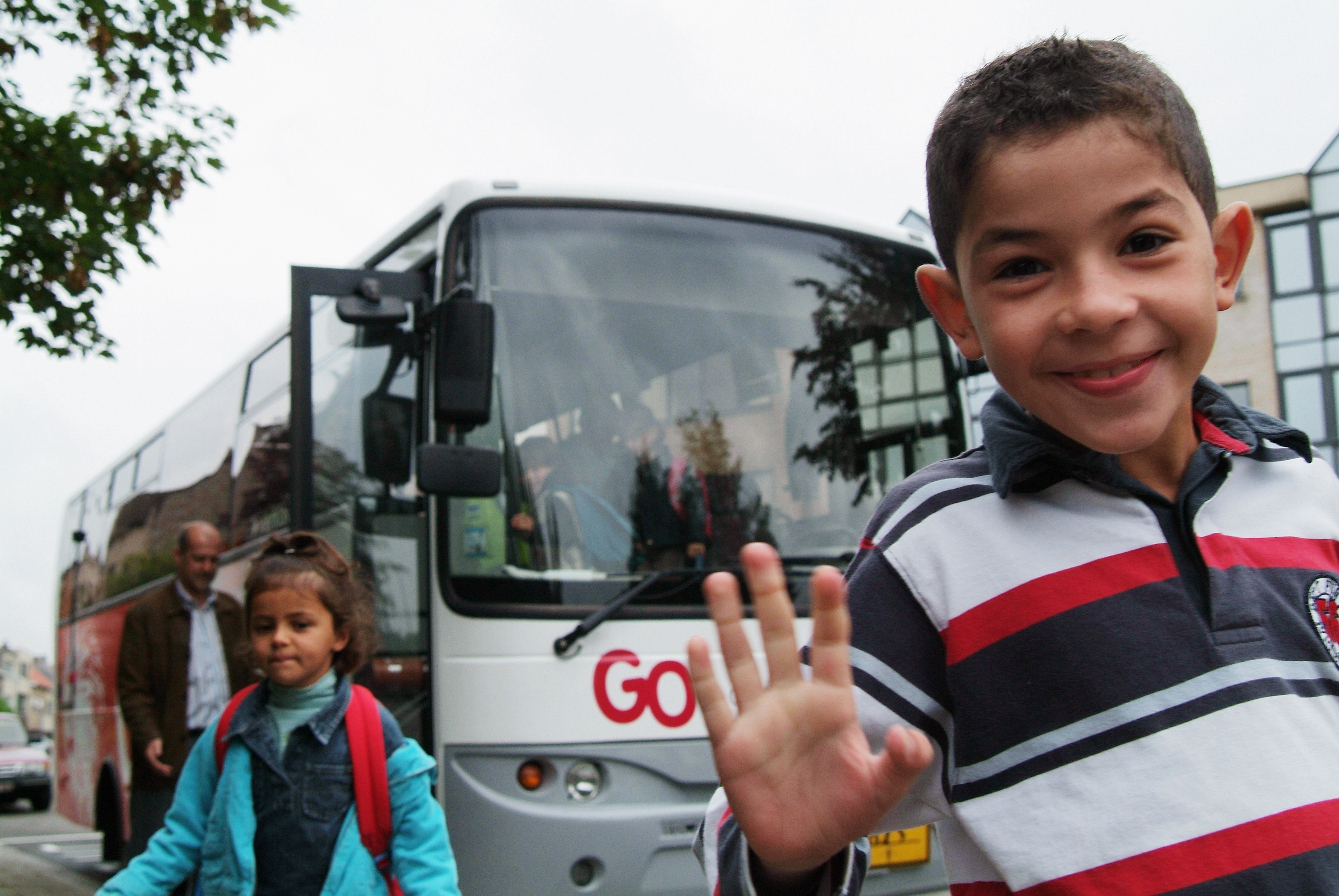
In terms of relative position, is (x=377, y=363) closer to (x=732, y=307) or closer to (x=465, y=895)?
(x=732, y=307)

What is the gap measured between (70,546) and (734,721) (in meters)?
12.3

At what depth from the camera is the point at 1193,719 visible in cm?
107

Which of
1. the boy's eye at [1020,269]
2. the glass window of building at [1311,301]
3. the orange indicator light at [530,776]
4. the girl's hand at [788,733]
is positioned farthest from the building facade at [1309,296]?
the girl's hand at [788,733]

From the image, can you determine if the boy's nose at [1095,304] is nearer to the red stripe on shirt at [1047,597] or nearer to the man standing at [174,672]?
the red stripe on shirt at [1047,597]

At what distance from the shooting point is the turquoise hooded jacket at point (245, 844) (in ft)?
9.19

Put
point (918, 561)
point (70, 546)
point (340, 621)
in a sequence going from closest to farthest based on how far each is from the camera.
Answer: point (918, 561) → point (340, 621) → point (70, 546)

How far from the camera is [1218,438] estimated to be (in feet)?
4.25

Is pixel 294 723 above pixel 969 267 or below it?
below

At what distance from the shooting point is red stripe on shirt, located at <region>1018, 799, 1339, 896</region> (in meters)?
1.02

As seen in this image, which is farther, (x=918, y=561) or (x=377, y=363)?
(x=377, y=363)

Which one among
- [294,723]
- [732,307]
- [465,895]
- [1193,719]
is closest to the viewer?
[1193,719]

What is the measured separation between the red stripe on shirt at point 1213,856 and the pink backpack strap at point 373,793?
2.17 metres

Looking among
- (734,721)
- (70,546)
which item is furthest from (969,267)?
(70,546)

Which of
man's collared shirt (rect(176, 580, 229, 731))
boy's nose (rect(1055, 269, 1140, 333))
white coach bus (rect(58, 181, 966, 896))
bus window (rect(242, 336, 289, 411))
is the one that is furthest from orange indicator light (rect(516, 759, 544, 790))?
boy's nose (rect(1055, 269, 1140, 333))
